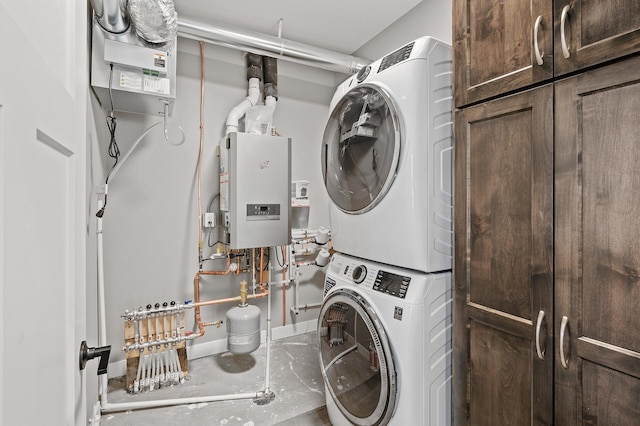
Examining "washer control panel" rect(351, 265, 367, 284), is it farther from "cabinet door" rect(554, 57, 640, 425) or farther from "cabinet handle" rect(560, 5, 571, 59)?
"cabinet handle" rect(560, 5, 571, 59)

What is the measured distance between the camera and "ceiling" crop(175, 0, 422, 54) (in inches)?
88.0

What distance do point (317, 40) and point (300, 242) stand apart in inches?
72.4

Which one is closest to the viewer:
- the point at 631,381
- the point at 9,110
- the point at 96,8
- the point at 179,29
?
the point at 9,110

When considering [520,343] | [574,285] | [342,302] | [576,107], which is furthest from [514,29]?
[342,302]

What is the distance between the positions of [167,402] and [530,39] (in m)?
2.62

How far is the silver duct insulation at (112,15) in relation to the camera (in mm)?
1505

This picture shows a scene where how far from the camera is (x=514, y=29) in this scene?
3.52 ft

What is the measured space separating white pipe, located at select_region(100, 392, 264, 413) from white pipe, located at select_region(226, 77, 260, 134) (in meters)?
1.95

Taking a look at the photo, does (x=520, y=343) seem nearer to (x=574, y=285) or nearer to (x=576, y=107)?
(x=574, y=285)

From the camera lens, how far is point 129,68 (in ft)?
5.62

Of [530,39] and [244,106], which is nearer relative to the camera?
[530,39]

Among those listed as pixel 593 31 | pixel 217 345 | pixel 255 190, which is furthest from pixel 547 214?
pixel 217 345

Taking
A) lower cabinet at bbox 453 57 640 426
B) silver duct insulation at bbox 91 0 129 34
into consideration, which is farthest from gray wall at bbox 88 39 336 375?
lower cabinet at bbox 453 57 640 426

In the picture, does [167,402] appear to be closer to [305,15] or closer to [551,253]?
[551,253]
